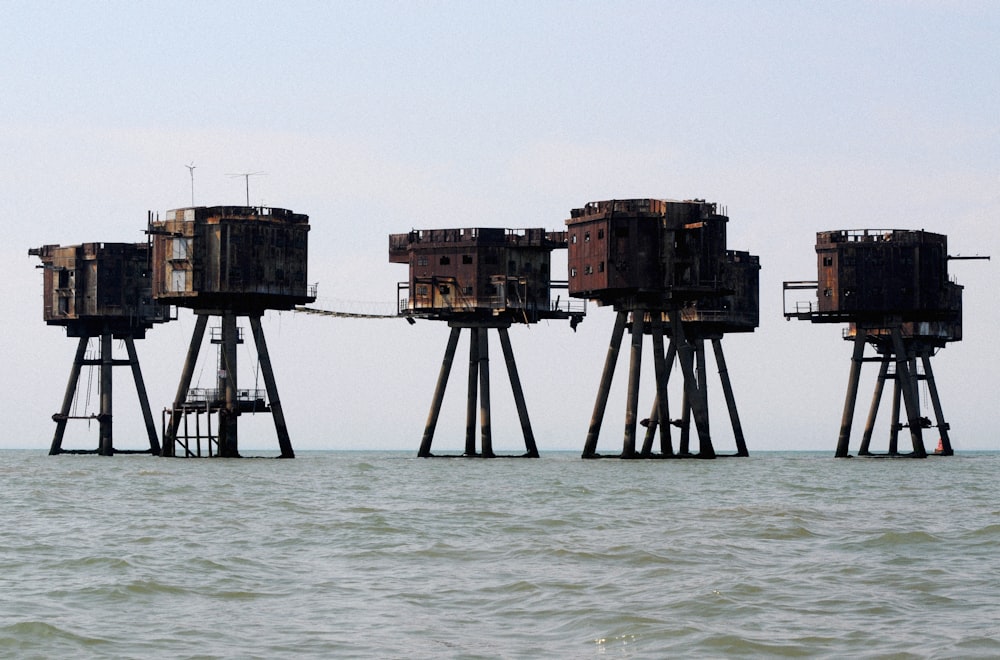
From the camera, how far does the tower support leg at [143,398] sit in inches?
4328

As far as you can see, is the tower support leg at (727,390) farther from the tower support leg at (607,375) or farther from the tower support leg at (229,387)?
the tower support leg at (229,387)

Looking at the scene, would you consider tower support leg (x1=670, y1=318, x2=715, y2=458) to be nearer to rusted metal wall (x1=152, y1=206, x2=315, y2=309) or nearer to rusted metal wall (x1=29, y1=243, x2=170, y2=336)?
rusted metal wall (x1=152, y1=206, x2=315, y2=309)

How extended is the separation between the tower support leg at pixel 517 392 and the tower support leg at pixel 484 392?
5.38ft

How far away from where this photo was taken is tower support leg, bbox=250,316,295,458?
3462 inches

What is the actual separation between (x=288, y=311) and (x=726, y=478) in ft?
117

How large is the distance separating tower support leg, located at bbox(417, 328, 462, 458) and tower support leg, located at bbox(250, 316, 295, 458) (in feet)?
30.0

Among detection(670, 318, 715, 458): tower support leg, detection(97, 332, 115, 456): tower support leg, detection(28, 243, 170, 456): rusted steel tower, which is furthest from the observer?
detection(97, 332, 115, 456): tower support leg

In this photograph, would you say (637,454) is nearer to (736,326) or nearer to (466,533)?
(736,326)

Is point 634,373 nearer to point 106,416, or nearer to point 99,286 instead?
point 99,286

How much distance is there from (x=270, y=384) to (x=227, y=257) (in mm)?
8311

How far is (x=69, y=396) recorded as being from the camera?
364 feet

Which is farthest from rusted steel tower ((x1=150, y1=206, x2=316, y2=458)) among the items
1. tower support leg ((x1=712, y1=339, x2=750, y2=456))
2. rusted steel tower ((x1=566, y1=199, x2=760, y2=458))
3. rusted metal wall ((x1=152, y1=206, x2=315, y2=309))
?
tower support leg ((x1=712, y1=339, x2=750, y2=456))

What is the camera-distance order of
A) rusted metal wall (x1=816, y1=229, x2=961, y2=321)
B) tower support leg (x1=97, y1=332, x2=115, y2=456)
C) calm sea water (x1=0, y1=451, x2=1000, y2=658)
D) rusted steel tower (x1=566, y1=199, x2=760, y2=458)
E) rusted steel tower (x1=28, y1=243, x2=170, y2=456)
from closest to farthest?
calm sea water (x1=0, y1=451, x2=1000, y2=658) < rusted steel tower (x1=566, y1=199, x2=760, y2=458) < rusted metal wall (x1=816, y1=229, x2=961, y2=321) < rusted steel tower (x1=28, y1=243, x2=170, y2=456) < tower support leg (x1=97, y1=332, x2=115, y2=456)

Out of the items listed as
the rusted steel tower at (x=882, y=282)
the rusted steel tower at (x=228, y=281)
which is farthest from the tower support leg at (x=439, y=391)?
the rusted steel tower at (x=882, y=282)
